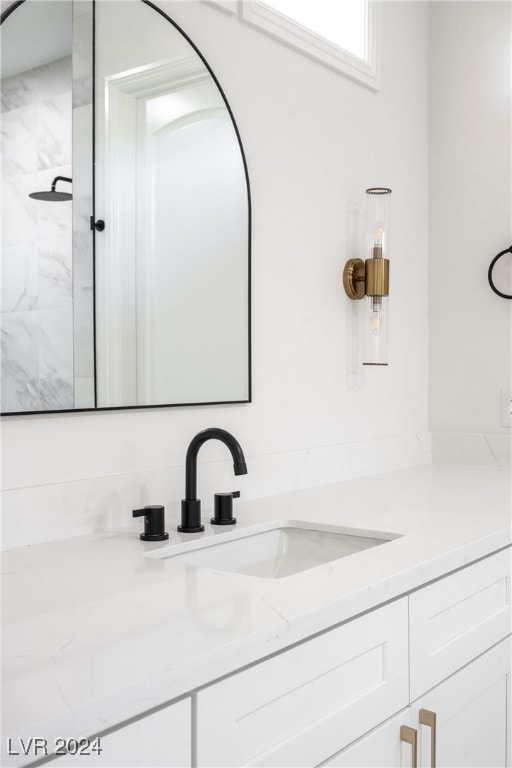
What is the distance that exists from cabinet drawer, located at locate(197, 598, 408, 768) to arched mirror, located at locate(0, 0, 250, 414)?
0.69 m

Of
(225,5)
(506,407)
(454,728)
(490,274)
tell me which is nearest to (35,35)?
(225,5)

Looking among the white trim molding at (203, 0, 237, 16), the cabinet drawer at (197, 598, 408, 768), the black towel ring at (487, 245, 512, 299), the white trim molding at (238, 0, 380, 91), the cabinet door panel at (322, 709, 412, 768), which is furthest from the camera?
the black towel ring at (487, 245, 512, 299)

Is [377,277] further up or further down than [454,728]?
further up

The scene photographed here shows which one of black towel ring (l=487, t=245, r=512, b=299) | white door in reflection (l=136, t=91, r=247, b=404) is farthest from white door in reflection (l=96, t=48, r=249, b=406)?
black towel ring (l=487, t=245, r=512, b=299)

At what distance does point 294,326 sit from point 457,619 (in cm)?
93

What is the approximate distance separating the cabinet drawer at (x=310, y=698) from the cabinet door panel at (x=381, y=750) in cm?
2

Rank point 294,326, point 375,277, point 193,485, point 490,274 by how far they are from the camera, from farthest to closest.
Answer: point 490,274
point 375,277
point 294,326
point 193,485

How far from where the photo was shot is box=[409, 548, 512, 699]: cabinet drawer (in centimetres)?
126

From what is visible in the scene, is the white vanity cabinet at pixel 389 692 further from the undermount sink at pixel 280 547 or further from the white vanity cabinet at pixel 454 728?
the undermount sink at pixel 280 547

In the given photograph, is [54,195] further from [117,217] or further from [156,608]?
[156,608]

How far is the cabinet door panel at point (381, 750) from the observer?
1.10 metres

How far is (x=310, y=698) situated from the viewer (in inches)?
40.3

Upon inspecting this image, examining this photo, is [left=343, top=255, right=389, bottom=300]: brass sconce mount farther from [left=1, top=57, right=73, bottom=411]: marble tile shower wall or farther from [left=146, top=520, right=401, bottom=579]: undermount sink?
[left=1, top=57, right=73, bottom=411]: marble tile shower wall

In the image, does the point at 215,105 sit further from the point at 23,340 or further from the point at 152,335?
the point at 23,340
